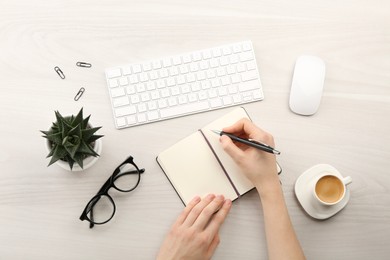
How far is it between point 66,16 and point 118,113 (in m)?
0.27

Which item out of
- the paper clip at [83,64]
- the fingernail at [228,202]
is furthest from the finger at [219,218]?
the paper clip at [83,64]

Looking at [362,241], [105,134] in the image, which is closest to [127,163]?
[105,134]

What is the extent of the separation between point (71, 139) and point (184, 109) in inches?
10.7

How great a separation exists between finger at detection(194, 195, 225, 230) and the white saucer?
0.19 m

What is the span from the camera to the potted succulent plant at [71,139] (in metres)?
0.84

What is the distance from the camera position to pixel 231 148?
0.93 m

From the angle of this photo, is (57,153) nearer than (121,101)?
Yes

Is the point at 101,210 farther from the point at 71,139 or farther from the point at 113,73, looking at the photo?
the point at 113,73

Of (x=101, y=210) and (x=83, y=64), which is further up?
(x=83, y=64)

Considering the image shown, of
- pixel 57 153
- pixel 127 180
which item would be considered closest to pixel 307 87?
pixel 127 180

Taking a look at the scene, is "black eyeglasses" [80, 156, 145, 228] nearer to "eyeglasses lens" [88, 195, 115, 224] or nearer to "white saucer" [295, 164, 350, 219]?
"eyeglasses lens" [88, 195, 115, 224]

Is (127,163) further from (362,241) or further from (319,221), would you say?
(362,241)

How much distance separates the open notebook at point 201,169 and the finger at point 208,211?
0.02m

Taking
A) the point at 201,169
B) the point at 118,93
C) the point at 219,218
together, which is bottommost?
the point at 219,218
